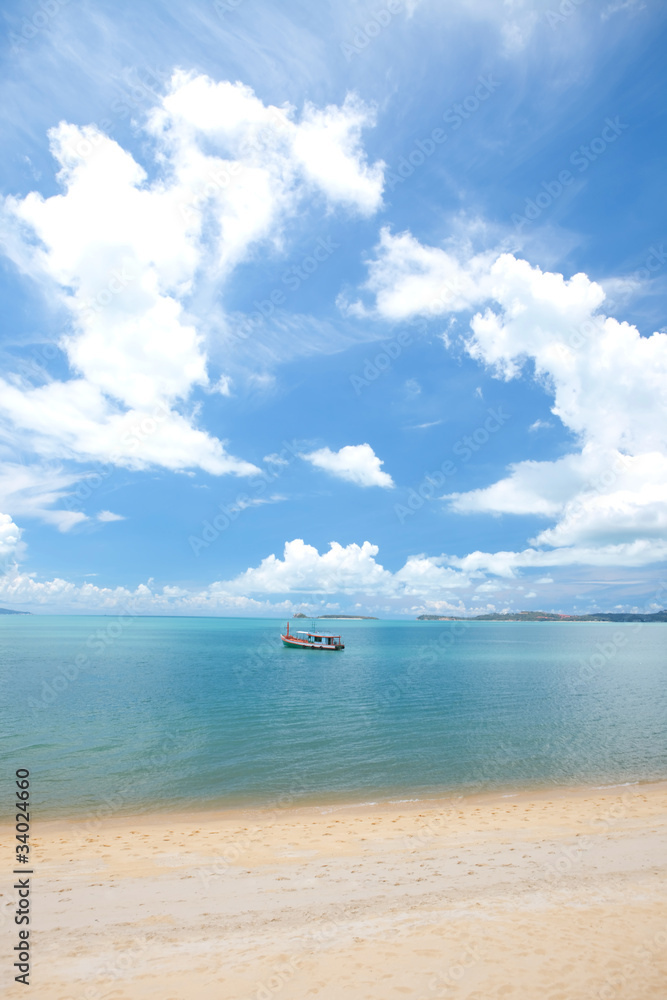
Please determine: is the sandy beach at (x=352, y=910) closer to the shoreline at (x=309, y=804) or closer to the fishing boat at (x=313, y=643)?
the shoreline at (x=309, y=804)

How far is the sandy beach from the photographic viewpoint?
9.82 meters

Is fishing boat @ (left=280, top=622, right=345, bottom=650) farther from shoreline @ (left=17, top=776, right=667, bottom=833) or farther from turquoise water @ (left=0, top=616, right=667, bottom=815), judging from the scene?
shoreline @ (left=17, top=776, right=667, bottom=833)

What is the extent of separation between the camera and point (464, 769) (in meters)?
28.1

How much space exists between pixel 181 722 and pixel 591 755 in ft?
95.3

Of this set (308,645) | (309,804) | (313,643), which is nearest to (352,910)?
(309,804)

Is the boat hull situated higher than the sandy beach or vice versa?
the sandy beach

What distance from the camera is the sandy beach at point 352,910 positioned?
982cm

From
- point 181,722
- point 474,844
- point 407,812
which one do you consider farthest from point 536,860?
point 181,722

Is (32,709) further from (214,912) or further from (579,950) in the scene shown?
(579,950)

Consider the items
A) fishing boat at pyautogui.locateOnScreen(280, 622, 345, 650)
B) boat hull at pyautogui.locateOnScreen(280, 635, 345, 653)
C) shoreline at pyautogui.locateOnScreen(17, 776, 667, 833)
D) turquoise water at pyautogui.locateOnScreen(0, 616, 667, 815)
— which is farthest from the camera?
boat hull at pyautogui.locateOnScreen(280, 635, 345, 653)

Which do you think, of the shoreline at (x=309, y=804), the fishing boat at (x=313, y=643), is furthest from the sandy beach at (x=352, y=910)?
the fishing boat at (x=313, y=643)

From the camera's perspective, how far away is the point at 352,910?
12453mm

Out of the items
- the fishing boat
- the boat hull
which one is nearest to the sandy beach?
the fishing boat

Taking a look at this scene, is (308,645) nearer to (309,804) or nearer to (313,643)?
(313,643)
